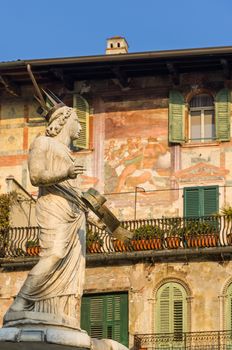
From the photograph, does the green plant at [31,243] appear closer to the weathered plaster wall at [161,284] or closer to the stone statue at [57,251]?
the weathered plaster wall at [161,284]

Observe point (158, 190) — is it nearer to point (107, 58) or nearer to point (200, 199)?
point (200, 199)

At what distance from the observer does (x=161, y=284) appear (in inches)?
1352

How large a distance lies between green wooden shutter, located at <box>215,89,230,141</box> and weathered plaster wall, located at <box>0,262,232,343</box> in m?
3.65

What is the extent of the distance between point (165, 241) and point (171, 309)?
1.83 metres

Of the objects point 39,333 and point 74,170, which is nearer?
point 39,333

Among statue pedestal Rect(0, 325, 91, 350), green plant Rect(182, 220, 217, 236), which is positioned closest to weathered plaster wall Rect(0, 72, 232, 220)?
green plant Rect(182, 220, 217, 236)

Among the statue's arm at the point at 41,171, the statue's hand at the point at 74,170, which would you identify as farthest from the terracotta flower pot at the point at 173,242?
the statue's hand at the point at 74,170

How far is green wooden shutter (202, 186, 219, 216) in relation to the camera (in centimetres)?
3494

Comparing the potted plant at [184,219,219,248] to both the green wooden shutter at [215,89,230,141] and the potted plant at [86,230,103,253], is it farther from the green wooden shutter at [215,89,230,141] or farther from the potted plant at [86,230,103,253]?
the green wooden shutter at [215,89,230,141]

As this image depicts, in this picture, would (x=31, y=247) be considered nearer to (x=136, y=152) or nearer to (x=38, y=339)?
(x=136, y=152)

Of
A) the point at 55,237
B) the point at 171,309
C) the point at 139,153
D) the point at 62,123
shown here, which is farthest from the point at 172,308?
the point at 55,237

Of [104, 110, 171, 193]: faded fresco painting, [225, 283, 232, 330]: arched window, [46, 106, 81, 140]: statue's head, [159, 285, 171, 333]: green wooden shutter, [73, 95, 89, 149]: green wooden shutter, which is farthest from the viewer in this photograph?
[73, 95, 89, 149]: green wooden shutter

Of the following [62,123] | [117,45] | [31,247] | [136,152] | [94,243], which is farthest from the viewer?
[117,45]

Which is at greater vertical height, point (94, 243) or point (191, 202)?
point (191, 202)
